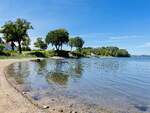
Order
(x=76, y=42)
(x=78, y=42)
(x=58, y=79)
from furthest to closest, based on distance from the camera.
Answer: (x=78, y=42) < (x=76, y=42) < (x=58, y=79)

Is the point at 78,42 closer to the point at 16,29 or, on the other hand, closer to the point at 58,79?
the point at 16,29

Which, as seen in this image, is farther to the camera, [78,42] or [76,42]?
[78,42]

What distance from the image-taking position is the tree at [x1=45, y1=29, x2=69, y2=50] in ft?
391

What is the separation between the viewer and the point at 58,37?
119 meters

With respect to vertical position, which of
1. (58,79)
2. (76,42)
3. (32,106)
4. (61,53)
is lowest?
(58,79)

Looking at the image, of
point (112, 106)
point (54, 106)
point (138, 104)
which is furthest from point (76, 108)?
point (138, 104)

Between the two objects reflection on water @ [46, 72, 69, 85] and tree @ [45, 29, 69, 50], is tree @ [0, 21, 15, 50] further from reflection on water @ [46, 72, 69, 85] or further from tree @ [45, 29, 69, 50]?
reflection on water @ [46, 72, 69, 85]

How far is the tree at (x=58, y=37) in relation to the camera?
119m

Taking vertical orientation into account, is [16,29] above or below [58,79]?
above

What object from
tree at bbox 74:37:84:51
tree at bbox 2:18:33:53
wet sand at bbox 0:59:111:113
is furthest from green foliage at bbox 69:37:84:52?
wet sand at bbox 0:59:111:113

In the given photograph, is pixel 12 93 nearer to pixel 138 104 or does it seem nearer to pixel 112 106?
pixel 112 106

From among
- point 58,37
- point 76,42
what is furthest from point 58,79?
point 76,42

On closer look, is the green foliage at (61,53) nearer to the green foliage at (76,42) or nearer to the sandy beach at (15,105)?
the green foliage at (76,42)

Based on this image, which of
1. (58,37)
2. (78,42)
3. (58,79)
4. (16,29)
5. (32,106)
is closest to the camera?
(32,106)
